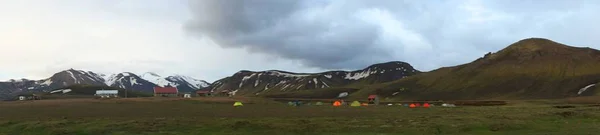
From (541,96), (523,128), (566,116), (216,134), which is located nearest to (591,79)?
(541,96)

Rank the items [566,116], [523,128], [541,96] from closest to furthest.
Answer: [523,128]
[566,116]
[541,96]

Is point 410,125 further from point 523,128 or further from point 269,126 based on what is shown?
point 269,126

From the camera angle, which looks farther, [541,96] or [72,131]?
[541,96]

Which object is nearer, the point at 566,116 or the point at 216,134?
the point at 216,134

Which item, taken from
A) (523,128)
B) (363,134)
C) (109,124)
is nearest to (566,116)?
(523,128)

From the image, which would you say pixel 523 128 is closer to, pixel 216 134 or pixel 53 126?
pixel 216 134

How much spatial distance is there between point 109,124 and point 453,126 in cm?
2911

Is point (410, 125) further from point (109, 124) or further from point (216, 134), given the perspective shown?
point (109, 124)

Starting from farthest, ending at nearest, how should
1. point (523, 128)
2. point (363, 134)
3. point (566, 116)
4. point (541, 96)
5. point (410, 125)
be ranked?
point (541, 96) < point (566, 116) < point (410, 125) < point (523, 128) < point (363, 134)

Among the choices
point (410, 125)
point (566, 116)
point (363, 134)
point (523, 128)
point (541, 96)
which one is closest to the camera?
point (363, 134)

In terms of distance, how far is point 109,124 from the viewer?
1711 inches

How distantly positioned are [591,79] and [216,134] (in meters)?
199

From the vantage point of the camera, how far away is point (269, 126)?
41781 millimetres

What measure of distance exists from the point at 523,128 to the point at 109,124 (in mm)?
34232
